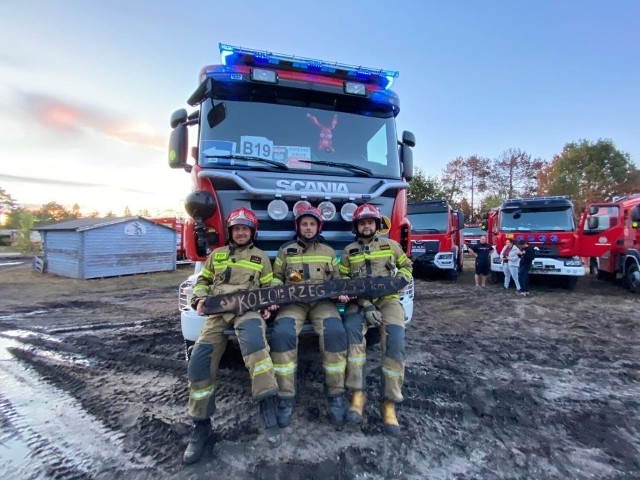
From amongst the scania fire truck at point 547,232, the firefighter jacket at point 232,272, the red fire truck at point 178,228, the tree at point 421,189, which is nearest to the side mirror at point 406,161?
the firefighter jacket at point 232,272

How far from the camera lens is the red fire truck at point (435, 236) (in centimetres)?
1157

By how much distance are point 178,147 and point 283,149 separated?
100 centimetres

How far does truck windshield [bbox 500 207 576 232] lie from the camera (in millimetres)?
10078

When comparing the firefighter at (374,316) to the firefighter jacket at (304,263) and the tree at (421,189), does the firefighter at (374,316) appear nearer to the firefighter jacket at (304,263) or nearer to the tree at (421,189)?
the firefighter jacket at (304,263)

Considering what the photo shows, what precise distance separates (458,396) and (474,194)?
4004cm

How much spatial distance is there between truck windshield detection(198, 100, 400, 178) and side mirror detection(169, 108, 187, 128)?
21 centimetres

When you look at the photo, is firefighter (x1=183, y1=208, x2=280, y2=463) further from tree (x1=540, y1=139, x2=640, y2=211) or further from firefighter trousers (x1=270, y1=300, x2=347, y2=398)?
tree (x1=540, y1=139, x2=640, y2=211)

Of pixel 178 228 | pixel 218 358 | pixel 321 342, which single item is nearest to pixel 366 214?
pixel 321 342

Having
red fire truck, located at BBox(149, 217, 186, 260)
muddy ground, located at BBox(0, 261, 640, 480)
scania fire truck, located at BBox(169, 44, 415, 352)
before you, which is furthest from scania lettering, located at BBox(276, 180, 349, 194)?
red fire truck, located at BBox(149, 217, 186, 260)

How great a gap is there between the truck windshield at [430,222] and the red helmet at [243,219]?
30.9 feet

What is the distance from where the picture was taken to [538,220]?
10.4 meters

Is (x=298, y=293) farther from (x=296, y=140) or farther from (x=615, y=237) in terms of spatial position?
(x=615, y=237)

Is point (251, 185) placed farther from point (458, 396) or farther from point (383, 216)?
point (458, 396)

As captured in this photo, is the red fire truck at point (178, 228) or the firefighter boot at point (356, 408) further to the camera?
the red fire truck at point (178, 228)
